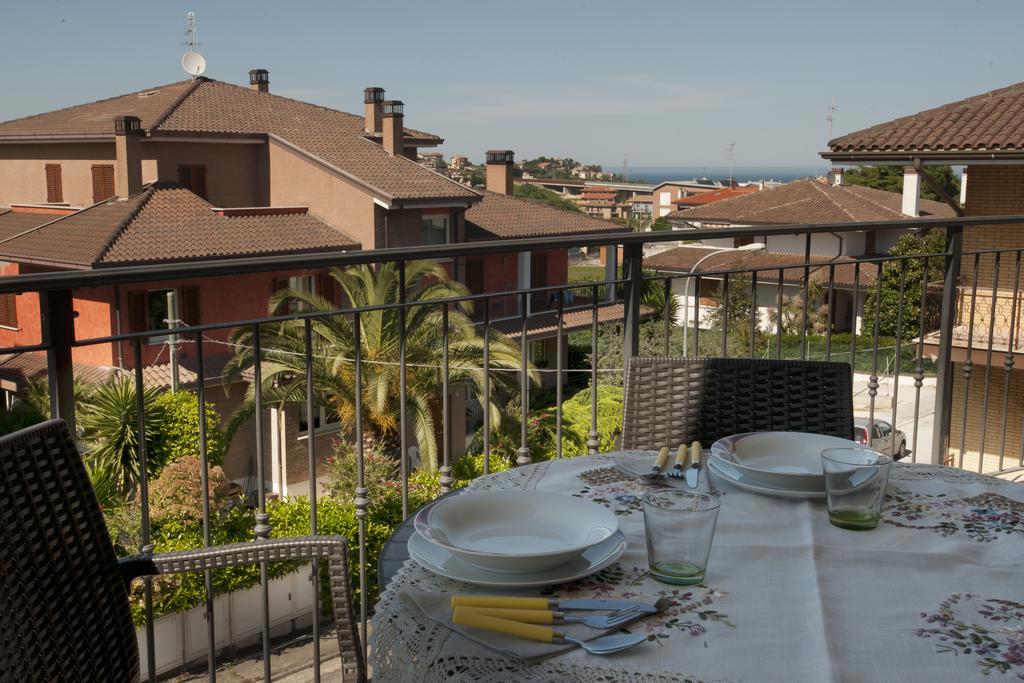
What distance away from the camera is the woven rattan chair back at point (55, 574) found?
1.28 metres

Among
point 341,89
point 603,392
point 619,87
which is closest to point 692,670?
point 603,392

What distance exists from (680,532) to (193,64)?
29.1 meters

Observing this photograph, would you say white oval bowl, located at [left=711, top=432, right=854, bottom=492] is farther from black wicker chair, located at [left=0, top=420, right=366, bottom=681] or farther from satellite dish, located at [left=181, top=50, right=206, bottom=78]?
satellite dish, located at [left=181, top=50, right=206, bottom=78]

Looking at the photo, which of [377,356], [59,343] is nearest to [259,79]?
[377,356]

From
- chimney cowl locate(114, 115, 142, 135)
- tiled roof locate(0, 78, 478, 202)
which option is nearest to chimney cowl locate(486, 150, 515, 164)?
tiled roof locate(0, 78, 478, 202)

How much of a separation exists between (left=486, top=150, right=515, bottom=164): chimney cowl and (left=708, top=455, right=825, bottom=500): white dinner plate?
28.5 meters

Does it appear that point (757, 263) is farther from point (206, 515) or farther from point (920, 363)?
point (206, 515)

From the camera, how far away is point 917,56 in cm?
6372

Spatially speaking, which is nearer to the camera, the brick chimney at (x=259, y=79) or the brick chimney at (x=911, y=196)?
the brick chimney at (x=911, y=196)

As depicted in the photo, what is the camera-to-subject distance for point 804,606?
1.18 meters

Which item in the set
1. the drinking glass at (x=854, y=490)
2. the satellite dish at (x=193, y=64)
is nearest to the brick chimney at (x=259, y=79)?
the satellite dish at (x=193, y=64)

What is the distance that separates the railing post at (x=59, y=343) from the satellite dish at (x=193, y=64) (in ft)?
90.7

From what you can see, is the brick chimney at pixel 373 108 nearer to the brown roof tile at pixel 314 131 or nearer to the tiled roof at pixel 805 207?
the brown roof tile at pixel 314 131

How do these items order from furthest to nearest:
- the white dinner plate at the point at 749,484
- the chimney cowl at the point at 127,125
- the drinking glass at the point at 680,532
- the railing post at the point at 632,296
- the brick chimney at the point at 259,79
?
the brick chimney at the point at 259,79
the chimney cowl at the point at 127,125
the railing post at the point at 632,296
the white dinner plate at the point at 749,484
the drinking glass at the point at 680,532
